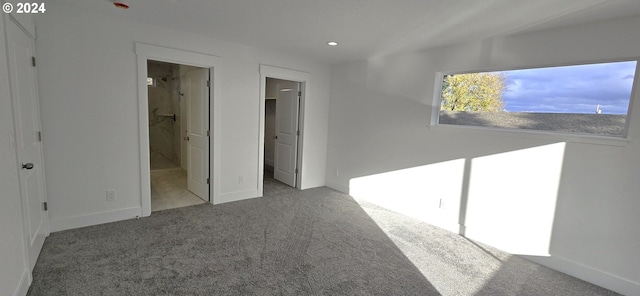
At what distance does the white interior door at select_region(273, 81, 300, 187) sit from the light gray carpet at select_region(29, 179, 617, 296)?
1683 millimetres

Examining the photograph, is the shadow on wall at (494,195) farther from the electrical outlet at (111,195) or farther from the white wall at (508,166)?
the electrical outlet at (111,195)

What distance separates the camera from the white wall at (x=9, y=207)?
1626 millimetres

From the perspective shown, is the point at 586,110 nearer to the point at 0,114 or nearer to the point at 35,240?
the point at 0,114

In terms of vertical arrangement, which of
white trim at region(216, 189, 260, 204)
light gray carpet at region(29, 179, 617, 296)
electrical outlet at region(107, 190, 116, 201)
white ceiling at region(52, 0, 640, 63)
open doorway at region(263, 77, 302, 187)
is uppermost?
white ceiling at region(52, 0, 640, 63)

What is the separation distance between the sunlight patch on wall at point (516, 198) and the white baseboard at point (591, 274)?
0.08 m

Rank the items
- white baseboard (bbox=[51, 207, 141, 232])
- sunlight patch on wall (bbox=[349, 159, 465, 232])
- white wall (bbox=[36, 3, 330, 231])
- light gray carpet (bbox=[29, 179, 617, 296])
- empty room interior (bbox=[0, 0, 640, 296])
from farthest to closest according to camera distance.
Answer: sunlight patch on wall (bbox=[349, 159, 465, 232]) → white baseboard (bbox=[51, 207, 141, 232]) → white wall (bbox=[36, 3, 330, 231]) → empty room interior (bbox=[0, 0, 640, 296]) → light gray carpet (bbox=[29, 179, 617, 296])

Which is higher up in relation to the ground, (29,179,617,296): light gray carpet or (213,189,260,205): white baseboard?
(213,189,260,205): white baseboard

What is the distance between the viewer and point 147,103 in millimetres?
3164

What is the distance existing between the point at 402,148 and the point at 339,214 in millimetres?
1319

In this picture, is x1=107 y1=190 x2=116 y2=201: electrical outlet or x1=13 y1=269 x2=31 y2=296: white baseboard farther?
x1=107 y1=190 x2=116 y2=201: electrical outlet

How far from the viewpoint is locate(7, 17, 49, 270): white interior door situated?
2037 millimetres

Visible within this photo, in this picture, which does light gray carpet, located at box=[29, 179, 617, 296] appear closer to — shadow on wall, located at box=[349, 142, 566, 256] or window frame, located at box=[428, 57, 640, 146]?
shadow on wall, located at box=[349, 142, 566, 256]

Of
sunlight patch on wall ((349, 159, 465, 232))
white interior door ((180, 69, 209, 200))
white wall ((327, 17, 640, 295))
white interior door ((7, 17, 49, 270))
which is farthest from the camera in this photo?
white interior door ((180, 69, 209, 200))

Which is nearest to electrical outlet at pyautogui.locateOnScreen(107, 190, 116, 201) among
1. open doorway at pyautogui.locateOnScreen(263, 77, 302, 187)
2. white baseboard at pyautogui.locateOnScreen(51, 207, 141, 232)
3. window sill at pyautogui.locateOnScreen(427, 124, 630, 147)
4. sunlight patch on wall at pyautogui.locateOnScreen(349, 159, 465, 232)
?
white baseboard at pyautogui.locateOnScreen(51, 207, 141, 232)
